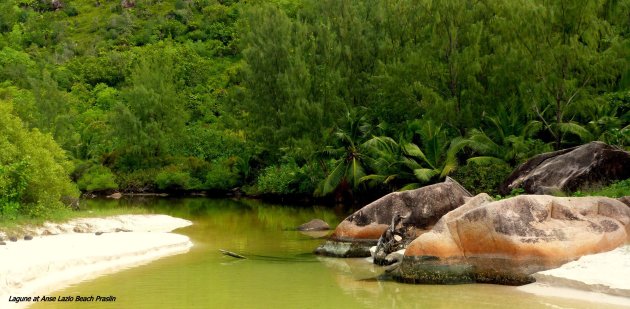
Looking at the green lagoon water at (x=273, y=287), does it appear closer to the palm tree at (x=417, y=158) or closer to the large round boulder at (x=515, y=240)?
the large round boulder at (x=515, y=240)

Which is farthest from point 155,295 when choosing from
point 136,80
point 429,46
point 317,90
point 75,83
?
point 75,83

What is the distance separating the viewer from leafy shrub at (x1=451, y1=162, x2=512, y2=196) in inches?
1312

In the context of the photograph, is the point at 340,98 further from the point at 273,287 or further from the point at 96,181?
the point at 273,287

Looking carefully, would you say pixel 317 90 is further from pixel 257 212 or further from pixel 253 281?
pixel 253 281

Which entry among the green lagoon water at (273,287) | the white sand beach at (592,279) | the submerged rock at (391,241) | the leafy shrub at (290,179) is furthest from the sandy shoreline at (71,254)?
the leafy shrub at (290,179)

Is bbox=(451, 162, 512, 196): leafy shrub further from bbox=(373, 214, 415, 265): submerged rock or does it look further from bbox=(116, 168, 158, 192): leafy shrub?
bbox=(116, 168, 158, 192): leafy shrub

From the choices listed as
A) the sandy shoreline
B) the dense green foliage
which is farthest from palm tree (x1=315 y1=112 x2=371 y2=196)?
the sandy shoreline

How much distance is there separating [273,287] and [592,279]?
745cm

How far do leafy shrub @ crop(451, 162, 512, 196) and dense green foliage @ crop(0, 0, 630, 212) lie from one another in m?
A: 0.13

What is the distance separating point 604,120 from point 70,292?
89.5 ft

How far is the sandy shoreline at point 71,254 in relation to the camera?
15.1 metres

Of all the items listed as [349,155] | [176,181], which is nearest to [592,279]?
[349,155]

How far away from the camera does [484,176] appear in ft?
110

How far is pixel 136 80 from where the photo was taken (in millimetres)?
70562
